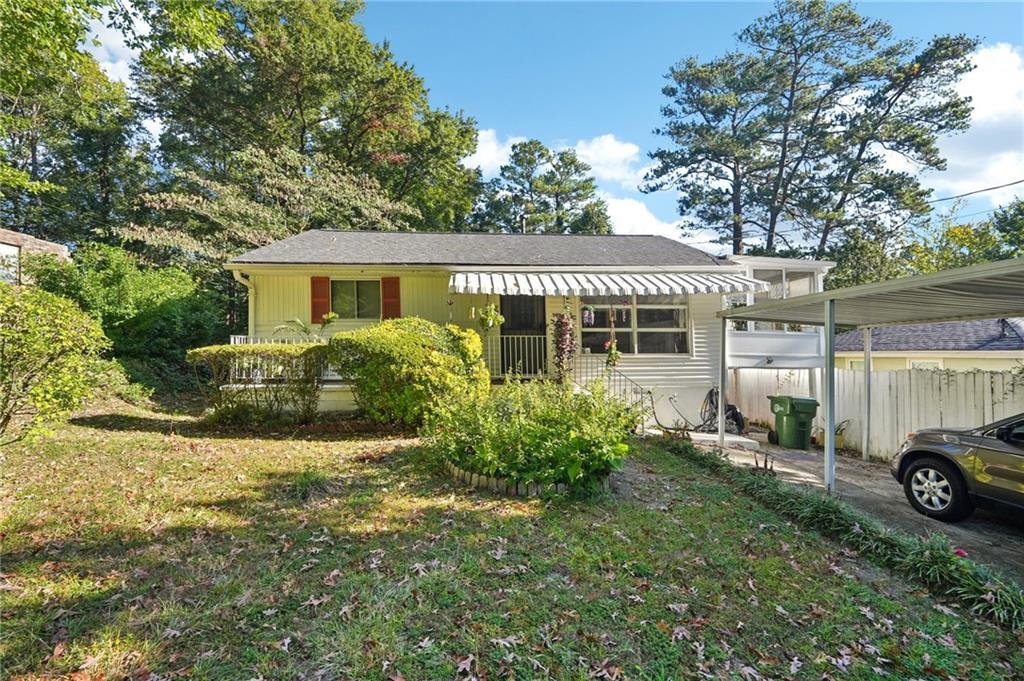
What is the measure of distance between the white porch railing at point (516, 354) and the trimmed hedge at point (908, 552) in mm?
7457

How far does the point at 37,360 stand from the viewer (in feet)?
18.3

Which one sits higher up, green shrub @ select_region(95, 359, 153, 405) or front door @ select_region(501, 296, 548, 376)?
front door @ select_region(501, 296, 548, 376)

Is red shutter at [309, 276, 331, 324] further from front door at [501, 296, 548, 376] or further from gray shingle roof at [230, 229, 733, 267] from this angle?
front door at [501, 296, 548, 376]

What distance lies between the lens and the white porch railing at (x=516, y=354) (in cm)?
1334

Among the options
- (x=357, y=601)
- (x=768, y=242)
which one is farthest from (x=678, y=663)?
(x=768, y=242)

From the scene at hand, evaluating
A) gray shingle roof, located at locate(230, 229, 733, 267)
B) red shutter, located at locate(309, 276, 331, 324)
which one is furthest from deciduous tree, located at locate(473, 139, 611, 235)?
red shutter, located at locate(309, 276, 331, 324)

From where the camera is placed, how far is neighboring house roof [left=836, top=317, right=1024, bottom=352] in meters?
14.2

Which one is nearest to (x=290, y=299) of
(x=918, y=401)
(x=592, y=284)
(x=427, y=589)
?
(x=592, y=284)

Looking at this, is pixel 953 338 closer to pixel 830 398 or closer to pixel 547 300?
pixel 830 398

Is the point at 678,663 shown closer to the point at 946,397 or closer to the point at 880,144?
the point at 946,397

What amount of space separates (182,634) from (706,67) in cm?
3760

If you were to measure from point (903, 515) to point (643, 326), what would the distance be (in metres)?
7.62

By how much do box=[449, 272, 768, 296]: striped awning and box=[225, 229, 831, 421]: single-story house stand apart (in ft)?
0.12

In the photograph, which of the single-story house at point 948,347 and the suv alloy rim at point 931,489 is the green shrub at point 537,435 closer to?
the suv alloy rim at point 931,489
